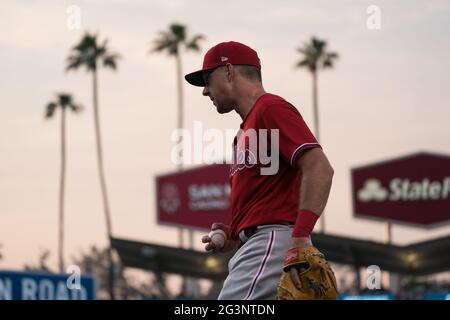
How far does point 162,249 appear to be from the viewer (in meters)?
35.0

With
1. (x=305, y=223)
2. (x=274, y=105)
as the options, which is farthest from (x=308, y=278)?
(x=274, y=105)

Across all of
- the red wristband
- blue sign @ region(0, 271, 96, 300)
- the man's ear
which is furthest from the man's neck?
blue sign @ region(0, 271, 96, 300)

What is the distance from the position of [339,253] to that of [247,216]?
2939 cm

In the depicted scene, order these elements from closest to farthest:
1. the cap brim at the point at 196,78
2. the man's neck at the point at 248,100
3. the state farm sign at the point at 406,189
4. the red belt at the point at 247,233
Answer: the red belt at the point at 247,233
the man's neck at the point at 248,100
the cap brim at the point at 196,78
the state farm sign at the point at 406,189

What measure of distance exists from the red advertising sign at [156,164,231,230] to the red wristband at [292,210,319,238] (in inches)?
1966

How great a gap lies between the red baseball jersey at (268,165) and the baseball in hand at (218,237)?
0.14m

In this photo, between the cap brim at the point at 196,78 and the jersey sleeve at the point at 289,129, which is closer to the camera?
the jersey sleeve at the point at 289,129

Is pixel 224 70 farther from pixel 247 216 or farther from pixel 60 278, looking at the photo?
pixel 60 278

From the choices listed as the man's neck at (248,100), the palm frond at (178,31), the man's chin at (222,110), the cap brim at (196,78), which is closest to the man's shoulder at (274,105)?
the man's neck at (248,100)

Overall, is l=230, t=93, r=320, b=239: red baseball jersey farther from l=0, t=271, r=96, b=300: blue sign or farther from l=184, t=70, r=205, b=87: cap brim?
l=0, t=271, r=96, b=300: blue sign

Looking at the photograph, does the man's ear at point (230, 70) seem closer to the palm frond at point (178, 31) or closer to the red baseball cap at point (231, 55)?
the red baseball cap at point (231, 55)

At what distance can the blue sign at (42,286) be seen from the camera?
18.8 m

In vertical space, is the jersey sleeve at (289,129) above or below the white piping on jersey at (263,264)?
above

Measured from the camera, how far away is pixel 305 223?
5.17 metres
